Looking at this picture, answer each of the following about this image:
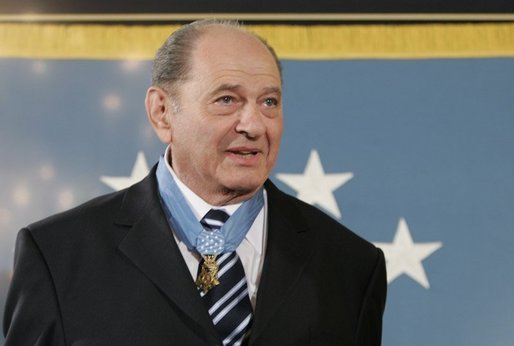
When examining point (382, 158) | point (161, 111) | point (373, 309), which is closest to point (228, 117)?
point (161, 111)

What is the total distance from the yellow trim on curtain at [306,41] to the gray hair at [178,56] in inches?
23.9

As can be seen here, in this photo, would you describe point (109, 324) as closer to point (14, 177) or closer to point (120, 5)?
point (14, 177)

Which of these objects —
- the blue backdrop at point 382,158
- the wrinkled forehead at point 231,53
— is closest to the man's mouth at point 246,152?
the wrinkled forehead at point 231,53

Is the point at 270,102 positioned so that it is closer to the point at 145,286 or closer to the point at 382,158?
the point at 145,286

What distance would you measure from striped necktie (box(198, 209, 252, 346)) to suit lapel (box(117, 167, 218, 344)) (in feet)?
0.10

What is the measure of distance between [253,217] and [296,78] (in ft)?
2.26

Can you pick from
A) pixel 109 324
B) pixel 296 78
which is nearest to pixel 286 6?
pixel 296 78

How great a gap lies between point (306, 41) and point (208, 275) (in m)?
0.84

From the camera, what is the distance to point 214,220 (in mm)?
1273

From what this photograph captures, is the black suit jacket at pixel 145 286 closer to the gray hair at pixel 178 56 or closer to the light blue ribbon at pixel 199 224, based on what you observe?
the light blue ribbon at pixel 199 224

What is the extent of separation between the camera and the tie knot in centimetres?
127

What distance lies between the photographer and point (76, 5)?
1.94m

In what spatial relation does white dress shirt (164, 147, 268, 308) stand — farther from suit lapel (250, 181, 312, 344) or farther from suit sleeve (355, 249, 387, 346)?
suit sleeve (355, 249, 387, 346)

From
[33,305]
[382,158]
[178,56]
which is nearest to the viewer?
[33,305]
